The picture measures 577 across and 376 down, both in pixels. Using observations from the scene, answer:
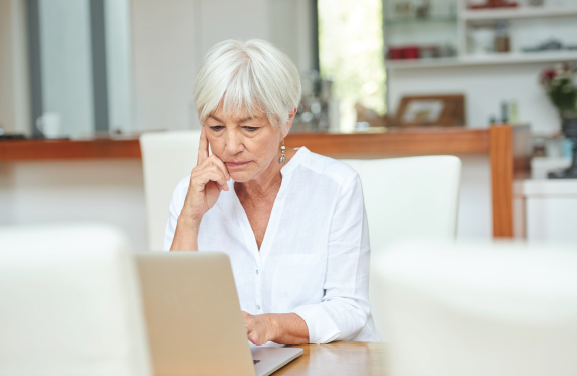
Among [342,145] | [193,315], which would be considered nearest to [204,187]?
[193,315]

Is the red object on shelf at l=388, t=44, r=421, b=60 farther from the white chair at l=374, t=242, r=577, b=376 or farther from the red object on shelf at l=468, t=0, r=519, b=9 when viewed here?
the white chair at l=374, t=242, r=577, b=376

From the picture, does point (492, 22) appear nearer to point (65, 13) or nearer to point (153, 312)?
point (65, 13)

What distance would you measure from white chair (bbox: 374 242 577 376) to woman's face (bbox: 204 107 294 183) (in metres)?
0.90

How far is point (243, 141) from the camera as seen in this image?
4.30 feet

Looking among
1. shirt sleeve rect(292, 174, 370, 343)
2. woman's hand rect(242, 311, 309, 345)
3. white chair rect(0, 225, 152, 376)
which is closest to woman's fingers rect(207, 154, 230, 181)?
shirt sleeve rect(292, 174, 370, 343)

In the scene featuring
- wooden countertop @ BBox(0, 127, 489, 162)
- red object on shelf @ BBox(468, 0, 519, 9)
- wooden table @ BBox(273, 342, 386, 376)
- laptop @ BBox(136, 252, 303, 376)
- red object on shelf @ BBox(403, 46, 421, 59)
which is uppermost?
red object on shelf @ BBox(468, 0, 519, 9)

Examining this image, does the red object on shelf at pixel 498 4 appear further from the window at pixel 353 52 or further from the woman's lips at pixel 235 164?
the woman's lips at pixel 235 164

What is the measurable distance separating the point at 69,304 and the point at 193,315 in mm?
306

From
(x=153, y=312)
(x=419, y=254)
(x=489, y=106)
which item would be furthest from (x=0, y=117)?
(x=419, y=254)

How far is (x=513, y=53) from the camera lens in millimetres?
4504

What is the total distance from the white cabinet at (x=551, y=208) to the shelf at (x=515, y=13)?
2529mm

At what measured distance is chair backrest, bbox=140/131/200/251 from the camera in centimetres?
196

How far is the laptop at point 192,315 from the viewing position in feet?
2.28

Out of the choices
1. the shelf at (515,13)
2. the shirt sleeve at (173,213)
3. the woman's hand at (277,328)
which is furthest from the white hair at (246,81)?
the shelf at (515,13)
